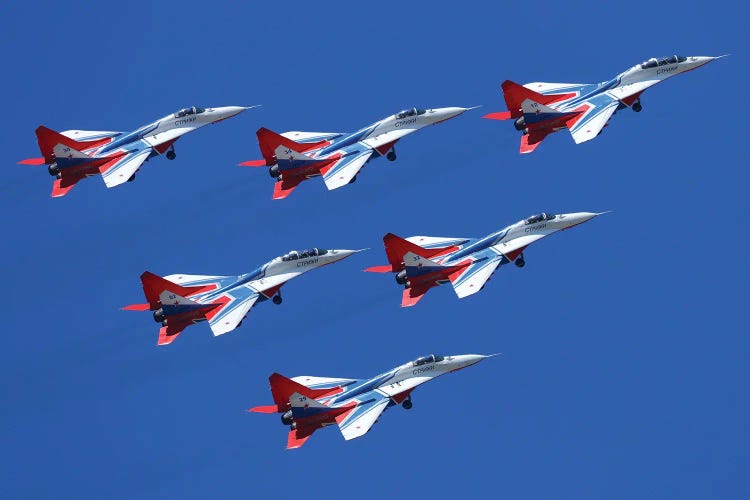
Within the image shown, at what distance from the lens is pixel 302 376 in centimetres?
11669

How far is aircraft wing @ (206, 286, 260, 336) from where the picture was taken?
116m

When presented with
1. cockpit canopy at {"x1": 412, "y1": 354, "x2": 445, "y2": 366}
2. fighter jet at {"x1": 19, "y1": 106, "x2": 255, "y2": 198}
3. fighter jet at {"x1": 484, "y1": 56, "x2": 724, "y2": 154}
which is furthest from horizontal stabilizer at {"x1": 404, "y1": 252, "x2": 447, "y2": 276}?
fighter jet at {"x1": 19, "y1": 106, "x2": 255, "y2": 198}

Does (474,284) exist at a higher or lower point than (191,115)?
lower

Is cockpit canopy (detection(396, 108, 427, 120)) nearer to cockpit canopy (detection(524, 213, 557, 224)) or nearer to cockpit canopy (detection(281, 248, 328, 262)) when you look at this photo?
cockpit canopy (detection(281, 248, 328, 262))

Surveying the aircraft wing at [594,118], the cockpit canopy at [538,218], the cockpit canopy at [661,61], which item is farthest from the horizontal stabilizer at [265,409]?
the cockpit canopy at [661,61]

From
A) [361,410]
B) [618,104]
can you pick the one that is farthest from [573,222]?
[361,410]

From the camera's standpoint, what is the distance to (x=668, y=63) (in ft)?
395

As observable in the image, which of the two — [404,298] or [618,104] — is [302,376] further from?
[618,104]

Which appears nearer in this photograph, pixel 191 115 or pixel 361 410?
pixel 361 410

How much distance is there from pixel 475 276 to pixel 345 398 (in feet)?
24.3

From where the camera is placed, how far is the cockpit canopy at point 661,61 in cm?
11981

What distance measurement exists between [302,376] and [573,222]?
43.5 ft

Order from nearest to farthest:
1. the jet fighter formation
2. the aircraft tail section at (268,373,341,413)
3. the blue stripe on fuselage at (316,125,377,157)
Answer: the aircraft tail section at (268,373,341,413)
the jet fighter formation
the blue stripe on fuselage at (316,125,377,157)

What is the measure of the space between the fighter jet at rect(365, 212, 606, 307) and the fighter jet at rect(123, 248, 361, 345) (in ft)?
11.9
